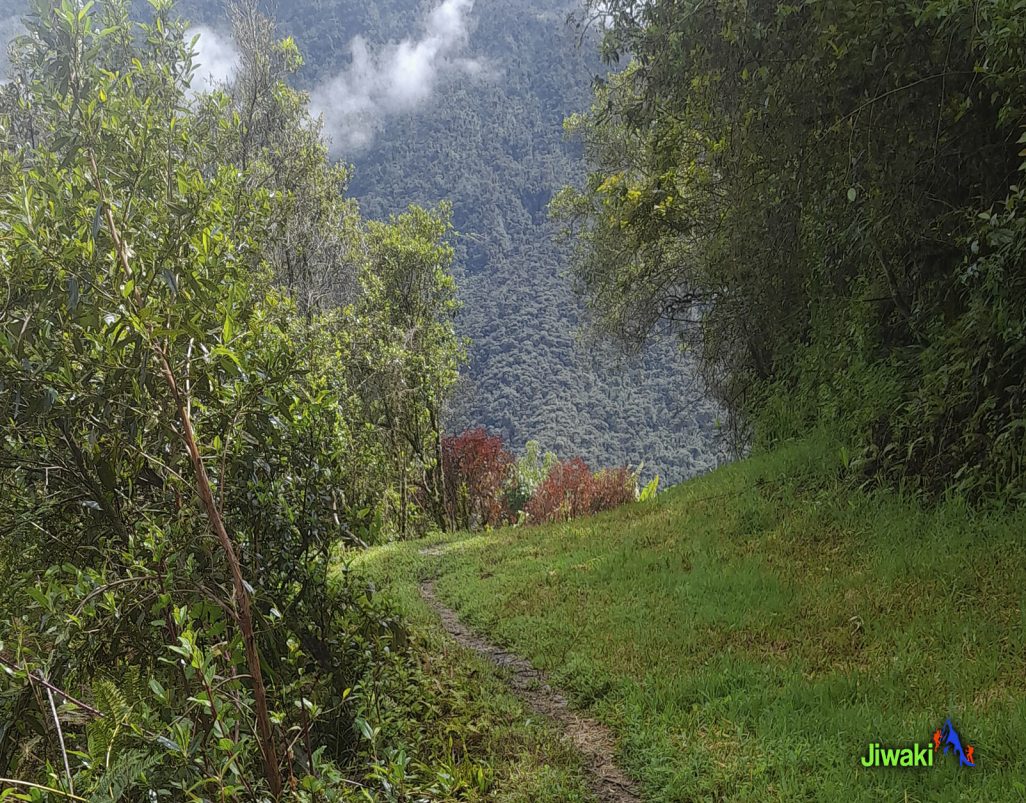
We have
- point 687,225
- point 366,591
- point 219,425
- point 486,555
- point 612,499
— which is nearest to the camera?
point 219,425

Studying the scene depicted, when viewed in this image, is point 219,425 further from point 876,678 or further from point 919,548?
point 919,548

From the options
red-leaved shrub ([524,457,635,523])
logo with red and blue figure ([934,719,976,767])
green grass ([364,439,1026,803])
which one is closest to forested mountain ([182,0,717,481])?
red-leaved shrub ([524,457,635,523])

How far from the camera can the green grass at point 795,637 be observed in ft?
10.6

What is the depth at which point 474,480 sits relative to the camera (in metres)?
18.2

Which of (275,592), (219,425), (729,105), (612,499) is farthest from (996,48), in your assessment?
(612,499)

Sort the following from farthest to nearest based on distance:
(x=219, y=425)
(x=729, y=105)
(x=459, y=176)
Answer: (x=459, y=176)
(x=729, y=105)
(x=219, y=425)

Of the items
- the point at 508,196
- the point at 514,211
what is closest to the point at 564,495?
the point at 514,211

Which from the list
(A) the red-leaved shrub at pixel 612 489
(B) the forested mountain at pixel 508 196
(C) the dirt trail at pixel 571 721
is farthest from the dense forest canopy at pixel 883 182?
(B) the forested mountain at pixel 508 196

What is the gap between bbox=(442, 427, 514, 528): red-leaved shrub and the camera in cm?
1814

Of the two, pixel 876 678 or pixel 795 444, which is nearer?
pixel 876 678

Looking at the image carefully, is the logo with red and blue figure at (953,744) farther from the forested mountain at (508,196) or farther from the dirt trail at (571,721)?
the forested mountain at (508,196)

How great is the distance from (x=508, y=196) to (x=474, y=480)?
67359 mm

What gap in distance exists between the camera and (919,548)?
5.09m

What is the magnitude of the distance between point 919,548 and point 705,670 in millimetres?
2223
